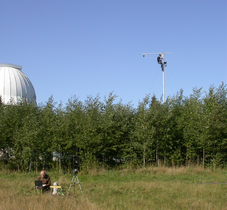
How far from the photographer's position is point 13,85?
30109 millimetres

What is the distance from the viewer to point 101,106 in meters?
21.5

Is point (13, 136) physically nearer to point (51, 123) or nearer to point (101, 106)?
point (51, 123)

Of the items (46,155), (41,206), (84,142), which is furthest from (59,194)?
(46,155)

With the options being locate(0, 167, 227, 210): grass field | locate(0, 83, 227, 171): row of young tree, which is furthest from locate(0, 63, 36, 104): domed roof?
locate(0, 167, 227, 210): grass field

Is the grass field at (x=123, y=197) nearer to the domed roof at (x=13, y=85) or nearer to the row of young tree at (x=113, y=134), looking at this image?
the row of young tree at (x=113, y=134)

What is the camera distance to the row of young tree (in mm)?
19016

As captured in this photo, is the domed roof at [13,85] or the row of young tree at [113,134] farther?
the domed roof at [13,85]

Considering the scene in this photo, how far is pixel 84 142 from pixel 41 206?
36.7 feet

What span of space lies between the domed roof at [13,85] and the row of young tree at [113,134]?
924cm

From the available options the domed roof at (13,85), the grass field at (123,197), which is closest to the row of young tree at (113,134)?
the grass field at (123,197)

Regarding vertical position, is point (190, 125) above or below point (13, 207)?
above

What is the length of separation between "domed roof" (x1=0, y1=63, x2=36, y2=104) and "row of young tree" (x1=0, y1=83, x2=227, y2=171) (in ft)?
30.3

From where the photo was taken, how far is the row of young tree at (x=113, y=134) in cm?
1902

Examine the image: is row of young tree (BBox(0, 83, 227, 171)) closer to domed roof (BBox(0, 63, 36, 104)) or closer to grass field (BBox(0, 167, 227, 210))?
grass field (BBox(0, 167, 227, 210))
